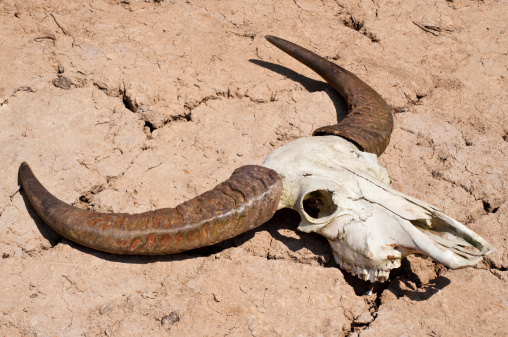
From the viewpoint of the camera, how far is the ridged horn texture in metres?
3.03

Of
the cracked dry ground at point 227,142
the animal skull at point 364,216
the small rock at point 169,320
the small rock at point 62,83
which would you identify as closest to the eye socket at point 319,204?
the animal skull at point 364,216

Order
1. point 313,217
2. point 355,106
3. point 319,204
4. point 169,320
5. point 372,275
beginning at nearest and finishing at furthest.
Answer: point 169,320
point 372,275
point 319,204
point 313,217
point 355,106

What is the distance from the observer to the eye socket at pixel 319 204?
320cm

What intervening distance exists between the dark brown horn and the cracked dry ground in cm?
18

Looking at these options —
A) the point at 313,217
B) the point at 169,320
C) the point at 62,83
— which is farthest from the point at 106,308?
the point at 62,83

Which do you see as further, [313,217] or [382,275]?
[313,217]

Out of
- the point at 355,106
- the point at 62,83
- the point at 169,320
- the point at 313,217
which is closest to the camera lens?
the point at 169,320

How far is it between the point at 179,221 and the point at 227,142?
3.83 feet

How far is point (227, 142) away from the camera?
406cm

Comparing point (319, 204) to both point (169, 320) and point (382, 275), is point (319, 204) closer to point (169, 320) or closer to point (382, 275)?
point (382, 275)

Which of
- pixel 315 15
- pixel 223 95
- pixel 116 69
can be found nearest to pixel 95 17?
pixel 116 69

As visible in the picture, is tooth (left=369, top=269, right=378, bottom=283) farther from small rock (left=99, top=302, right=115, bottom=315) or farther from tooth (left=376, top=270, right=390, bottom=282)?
small rock (left=99, top=302, right=115, bottom=315)

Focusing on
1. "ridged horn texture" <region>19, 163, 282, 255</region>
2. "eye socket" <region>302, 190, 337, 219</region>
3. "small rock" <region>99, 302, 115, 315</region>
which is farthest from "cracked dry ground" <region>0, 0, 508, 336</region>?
"ridged horn texture" <region>19, 163, 282, 255</region>

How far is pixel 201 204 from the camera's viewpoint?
3119 millimetres
